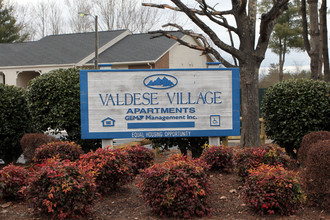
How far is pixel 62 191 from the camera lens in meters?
5.15

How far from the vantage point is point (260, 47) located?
30.3ft

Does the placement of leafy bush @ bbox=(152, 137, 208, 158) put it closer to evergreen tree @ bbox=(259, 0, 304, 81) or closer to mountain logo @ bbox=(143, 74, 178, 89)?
mountain logo @ bbox=(143, 74, 178, 89)

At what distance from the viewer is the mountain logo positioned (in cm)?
820

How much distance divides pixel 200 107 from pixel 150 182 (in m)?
2.99

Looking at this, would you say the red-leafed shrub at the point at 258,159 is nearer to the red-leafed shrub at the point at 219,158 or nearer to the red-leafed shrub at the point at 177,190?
the red-leafed shrub at the point at 219,158

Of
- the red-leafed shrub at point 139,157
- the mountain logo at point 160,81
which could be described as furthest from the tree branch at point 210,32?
the red-leafed shrub at point 139,157

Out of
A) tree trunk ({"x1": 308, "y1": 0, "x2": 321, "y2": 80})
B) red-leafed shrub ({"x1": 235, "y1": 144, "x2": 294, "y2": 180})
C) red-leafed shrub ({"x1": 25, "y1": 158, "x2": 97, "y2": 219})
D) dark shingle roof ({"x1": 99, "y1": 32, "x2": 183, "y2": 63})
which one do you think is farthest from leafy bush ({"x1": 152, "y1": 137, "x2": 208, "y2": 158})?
dark shingle roof ({"x1": 99, "y1": 32, "x2": 183, "y2": 63})

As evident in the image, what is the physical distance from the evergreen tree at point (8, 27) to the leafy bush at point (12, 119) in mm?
41129

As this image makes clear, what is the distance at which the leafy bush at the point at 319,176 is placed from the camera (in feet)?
18.6

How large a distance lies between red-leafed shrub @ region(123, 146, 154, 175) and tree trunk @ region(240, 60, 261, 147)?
259cm

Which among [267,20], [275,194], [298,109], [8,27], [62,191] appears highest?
[8,27]

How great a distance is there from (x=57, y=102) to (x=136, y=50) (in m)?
21.0

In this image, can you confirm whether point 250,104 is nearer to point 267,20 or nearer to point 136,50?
point 267,20

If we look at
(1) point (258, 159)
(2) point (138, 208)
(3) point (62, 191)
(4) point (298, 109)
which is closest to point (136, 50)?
(4) point (298, 109)
